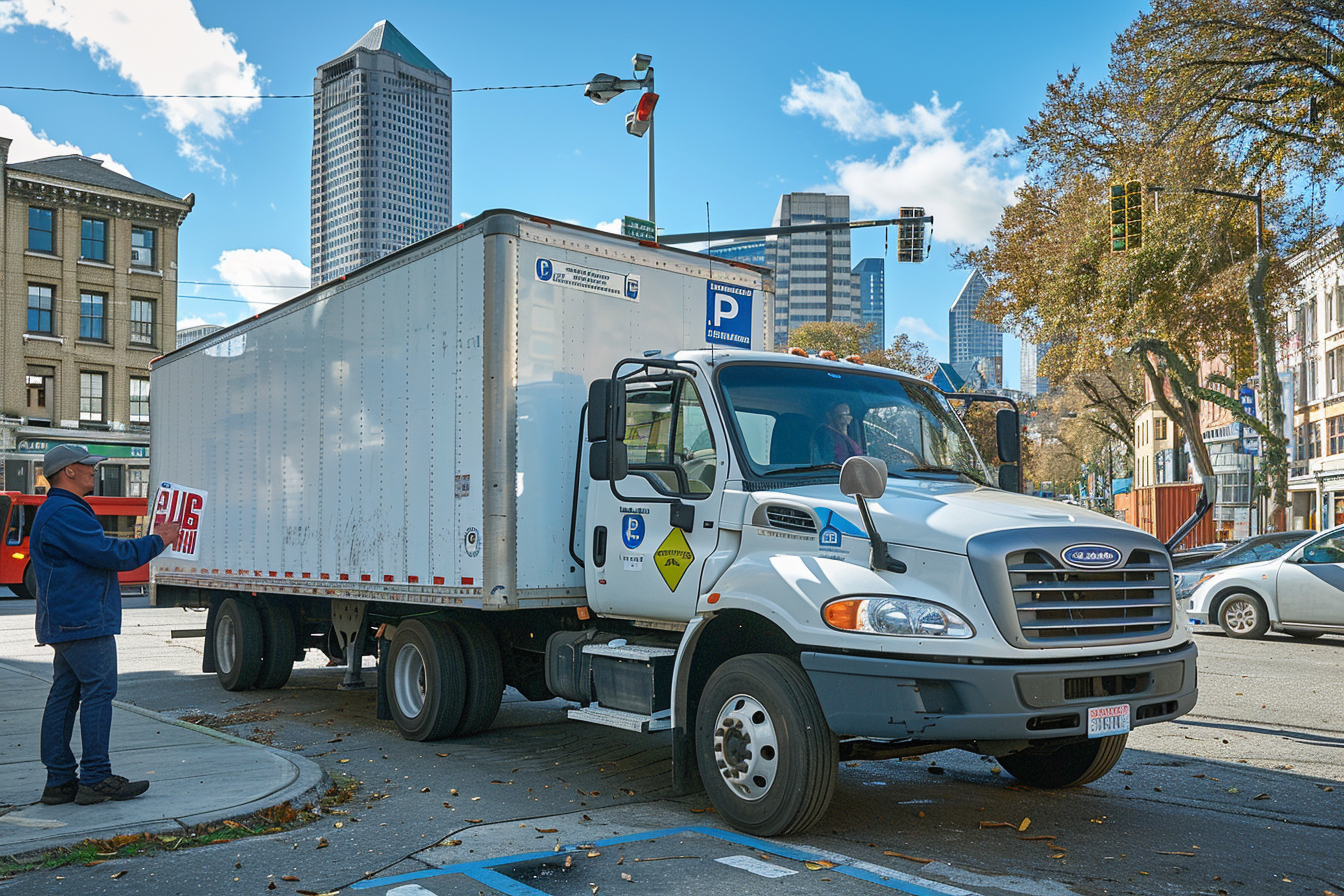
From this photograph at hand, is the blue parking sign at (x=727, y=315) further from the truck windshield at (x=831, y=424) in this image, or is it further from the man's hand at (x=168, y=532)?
the man's hand at (x=168, y=532)

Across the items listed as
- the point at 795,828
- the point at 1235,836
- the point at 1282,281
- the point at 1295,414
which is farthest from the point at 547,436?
the point at 1295,414

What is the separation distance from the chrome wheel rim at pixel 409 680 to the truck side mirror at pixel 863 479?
4.57 m

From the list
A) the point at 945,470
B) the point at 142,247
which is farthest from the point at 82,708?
the point at 142,247

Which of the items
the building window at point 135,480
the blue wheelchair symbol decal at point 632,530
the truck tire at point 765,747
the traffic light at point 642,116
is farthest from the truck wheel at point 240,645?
the building window at point 135,480

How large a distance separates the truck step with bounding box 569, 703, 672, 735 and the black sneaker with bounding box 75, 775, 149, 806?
248 centimetres

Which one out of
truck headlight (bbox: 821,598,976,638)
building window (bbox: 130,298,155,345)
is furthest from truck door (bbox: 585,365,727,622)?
building window (bbox: 130,298,155,345)

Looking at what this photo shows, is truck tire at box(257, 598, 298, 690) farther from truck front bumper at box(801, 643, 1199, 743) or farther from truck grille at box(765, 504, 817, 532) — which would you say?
truck front bumper at box(801, 643, 1199, 743)

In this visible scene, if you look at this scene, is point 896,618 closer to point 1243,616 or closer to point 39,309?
point 1243,616

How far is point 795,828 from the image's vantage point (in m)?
5.70

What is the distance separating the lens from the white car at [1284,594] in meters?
15.5

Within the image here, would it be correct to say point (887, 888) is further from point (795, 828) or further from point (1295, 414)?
point (1295, 414)

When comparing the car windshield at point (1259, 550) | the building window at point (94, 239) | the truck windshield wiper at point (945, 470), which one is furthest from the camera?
the building window at point (94, 239)

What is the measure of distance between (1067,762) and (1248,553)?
39.6 ft

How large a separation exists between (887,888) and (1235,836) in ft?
7.25
